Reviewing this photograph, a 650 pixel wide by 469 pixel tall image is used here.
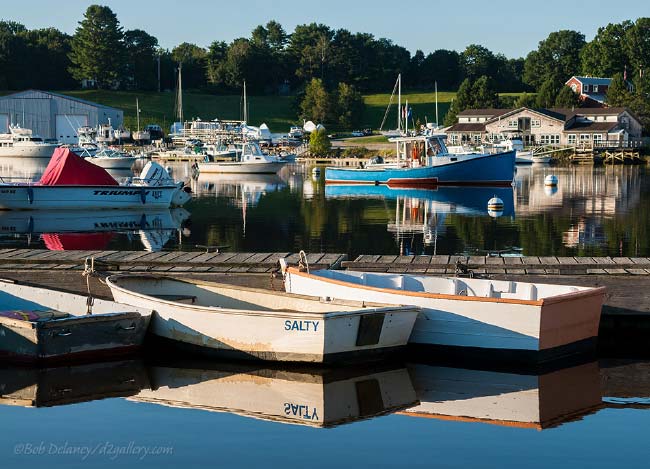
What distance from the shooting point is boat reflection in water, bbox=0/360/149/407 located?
14.1 metres

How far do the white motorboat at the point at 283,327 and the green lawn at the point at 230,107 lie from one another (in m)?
117

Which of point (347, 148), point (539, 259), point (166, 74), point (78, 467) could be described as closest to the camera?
point (78, 467)

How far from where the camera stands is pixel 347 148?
110 meters

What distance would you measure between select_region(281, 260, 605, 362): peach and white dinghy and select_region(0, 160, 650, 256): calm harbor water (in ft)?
42.3

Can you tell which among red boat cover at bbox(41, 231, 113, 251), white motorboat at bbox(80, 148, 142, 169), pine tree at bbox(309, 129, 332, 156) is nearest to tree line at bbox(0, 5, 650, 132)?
pine tree at bbox(309, 129, 332, 156)

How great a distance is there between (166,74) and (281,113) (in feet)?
73.0

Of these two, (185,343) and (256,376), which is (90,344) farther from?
(256,376)

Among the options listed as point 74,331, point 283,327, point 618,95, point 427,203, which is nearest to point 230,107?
point 618,95

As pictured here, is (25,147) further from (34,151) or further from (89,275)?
(89,275)

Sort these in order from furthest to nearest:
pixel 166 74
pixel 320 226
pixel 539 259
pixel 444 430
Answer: pixel 166 74 → pixel 320 226 → pixel 539 259 → pixel 444 430

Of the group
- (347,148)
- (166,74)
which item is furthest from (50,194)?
(166,74)

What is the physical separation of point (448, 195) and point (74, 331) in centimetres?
4563

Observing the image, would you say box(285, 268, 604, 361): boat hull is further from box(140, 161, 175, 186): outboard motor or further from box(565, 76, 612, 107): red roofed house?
box(565, 76, 612, 107): red roofed house

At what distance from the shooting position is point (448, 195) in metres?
59.5
